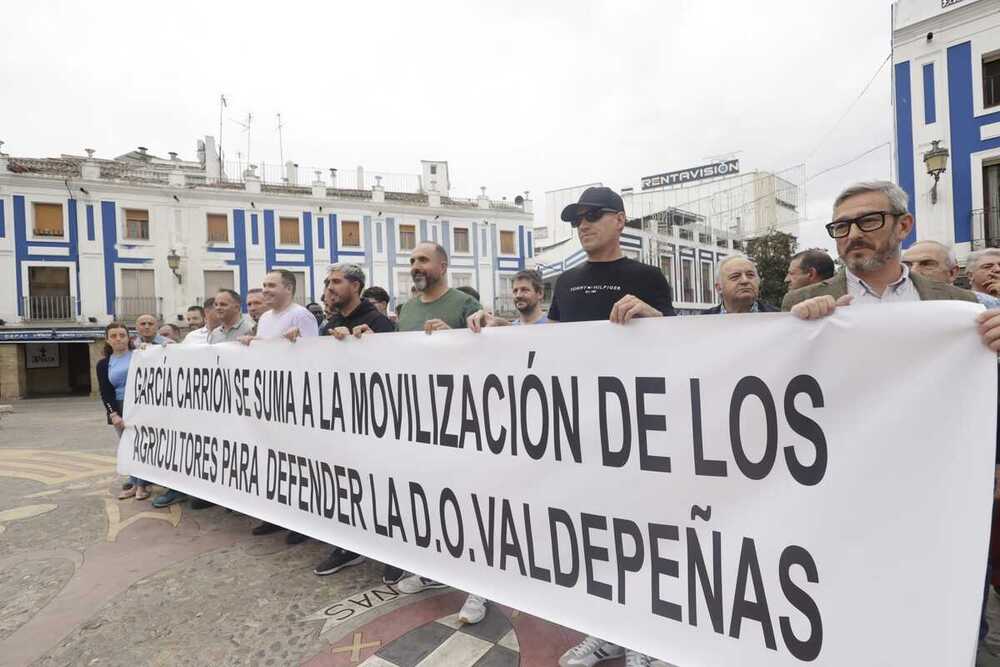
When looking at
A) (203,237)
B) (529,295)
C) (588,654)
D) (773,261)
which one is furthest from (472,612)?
(203,237)

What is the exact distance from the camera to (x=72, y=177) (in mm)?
20359

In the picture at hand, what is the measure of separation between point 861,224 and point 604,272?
1.02 metres

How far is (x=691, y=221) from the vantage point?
32.4 meters

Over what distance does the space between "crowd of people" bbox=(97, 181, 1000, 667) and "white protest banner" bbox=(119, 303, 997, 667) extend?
16 centimetres

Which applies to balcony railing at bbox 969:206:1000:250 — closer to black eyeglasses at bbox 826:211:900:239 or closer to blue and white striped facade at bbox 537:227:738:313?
black eyeglasses at bbox 826:211:900:239

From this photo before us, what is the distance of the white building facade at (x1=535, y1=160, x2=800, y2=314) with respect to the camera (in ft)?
92.7

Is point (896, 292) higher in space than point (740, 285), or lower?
lower

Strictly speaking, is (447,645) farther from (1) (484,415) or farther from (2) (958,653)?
(2) (958,653)

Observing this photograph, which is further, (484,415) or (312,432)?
(312,432)

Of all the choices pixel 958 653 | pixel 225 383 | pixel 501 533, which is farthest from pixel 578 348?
pixel 225 383

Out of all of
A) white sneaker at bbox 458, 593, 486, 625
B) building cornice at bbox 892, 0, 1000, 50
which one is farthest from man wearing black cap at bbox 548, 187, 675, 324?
building cornice at bbox 892, 0, 1000, 50

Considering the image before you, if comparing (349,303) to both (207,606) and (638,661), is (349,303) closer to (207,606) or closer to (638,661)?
(207,606)

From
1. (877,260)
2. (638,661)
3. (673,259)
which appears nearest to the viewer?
(877,260)

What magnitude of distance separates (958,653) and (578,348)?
1.35 m
